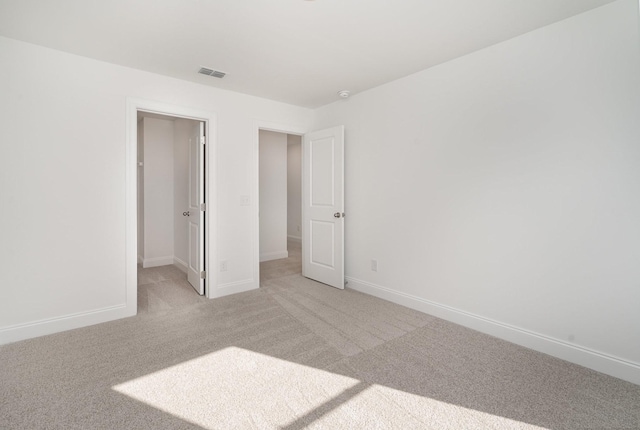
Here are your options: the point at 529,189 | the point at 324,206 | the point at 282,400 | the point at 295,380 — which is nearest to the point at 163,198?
the point at 324,206

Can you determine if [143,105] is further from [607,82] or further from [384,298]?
[607,82]

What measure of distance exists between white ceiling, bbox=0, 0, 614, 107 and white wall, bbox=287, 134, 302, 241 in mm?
4604

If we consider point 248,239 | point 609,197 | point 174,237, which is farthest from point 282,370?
point 174,237

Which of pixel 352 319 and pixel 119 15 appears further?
pixel 352 319

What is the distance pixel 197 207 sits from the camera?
3680 millimetres

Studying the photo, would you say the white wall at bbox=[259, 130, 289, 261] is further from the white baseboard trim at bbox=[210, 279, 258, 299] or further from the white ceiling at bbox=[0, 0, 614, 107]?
the white ceiling at bbox=[0, 0, 614, 107]

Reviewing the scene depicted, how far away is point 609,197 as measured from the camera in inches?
80.4

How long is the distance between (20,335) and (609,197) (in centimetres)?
462

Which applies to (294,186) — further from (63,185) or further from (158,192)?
(63,185)

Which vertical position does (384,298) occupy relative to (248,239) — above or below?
below

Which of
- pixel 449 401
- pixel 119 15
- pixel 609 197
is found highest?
pixel 119 15

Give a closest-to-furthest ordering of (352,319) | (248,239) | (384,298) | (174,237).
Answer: (352,319) → (384,298) → (248,239) → (174,237)

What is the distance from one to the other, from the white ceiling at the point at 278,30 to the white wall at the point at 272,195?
107 inches

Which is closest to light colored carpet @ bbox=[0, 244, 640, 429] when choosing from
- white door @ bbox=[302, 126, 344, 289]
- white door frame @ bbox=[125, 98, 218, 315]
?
white door frame @ bbox=[125, 98, 218, 315]
